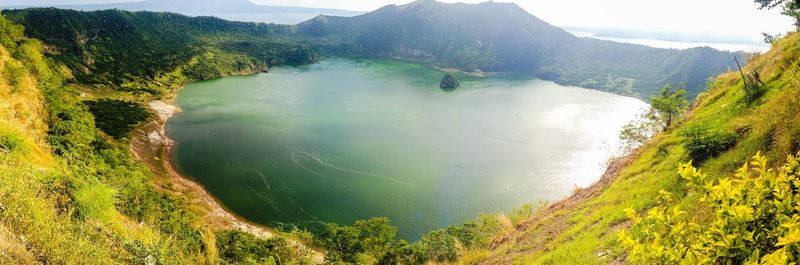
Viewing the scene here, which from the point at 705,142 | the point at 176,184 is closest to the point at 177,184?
the point at 176,184

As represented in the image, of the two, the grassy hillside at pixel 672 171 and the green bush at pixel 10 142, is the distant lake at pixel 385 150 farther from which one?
the green bush at pixel 10 142

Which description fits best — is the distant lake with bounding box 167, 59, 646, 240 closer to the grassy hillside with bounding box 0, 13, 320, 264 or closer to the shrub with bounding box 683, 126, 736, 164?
the grassy hillside with bounding box 0, 13, 320, 264

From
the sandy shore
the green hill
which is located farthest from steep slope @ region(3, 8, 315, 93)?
the green hill

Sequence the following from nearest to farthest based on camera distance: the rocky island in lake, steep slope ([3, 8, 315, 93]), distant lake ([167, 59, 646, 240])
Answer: distant lake ([167, 59, 646, 240])
steep slope ([3, 8, 315, 93])
the rocky island in lake

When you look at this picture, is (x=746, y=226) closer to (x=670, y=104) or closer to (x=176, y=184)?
(x=670, y=104)

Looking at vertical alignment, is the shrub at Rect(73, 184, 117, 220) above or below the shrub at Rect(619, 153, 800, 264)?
→ below

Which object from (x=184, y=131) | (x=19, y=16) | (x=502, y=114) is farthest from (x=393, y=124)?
(x=19, y=16)

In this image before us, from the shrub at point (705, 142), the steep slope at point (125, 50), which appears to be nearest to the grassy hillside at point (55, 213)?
the shrub at point (705, 142)
